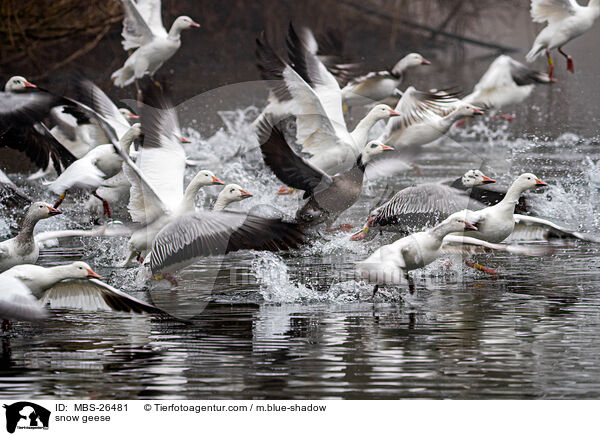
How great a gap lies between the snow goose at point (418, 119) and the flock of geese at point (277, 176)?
1 cm

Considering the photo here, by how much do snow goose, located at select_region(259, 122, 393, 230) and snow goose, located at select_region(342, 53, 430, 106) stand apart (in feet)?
6.88

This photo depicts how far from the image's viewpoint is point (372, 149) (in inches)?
290

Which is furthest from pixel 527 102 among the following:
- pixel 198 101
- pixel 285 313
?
pixel 285 313

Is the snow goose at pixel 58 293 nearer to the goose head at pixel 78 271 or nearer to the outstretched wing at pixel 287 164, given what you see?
the goose head at pixel 78 271

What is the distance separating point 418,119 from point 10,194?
358cm

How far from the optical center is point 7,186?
23.4ft

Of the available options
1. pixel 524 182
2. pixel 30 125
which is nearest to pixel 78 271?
pixel 524 182

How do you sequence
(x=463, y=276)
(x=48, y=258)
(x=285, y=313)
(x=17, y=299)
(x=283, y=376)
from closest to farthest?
(x=283, y=376), (x=17, y=299), (x=285, y=313), (x=463, y=276), (x=48, y=258)

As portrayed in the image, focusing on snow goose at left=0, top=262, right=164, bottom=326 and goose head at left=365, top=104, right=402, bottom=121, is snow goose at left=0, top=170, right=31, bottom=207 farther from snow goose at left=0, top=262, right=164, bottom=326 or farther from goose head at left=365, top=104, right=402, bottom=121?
goose head at left=365, top=104, right=402, bottom=121

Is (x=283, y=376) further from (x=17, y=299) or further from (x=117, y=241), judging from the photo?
(x=117, y=241)

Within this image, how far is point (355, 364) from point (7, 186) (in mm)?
3735

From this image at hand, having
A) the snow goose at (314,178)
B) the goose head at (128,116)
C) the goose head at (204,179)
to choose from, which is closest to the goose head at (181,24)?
the goose head at (128,116)

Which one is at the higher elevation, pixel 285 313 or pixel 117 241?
pixel 117 241
